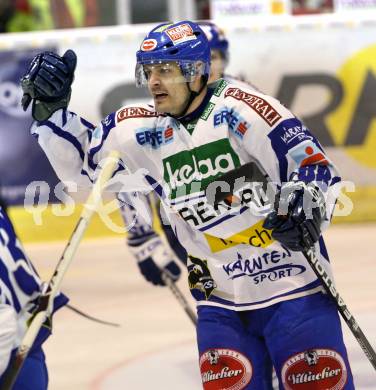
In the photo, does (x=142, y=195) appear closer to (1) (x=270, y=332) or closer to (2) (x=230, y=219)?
(2) (x=230, y=219)

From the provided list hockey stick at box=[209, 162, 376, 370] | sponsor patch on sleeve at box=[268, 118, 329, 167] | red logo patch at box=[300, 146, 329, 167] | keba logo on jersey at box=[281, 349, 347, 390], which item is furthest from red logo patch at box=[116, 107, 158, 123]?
keba logo on jersey at box=[281, 349, 347, 390]

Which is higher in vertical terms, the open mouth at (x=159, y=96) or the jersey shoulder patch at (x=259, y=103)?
the open mouth at (x=159, y=96)

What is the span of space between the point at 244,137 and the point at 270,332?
62 centimetres

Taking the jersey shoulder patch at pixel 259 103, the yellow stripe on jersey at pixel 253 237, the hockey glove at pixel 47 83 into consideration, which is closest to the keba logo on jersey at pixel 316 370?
the yellow stripe on jersey at pixel 253 237

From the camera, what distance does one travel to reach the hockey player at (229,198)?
357 cm

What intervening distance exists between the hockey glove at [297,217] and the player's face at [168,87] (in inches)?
20.0

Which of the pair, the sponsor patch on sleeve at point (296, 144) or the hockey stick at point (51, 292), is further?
the sponsor patch on sleeve at point (296, 144)

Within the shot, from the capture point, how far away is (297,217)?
3.35 m

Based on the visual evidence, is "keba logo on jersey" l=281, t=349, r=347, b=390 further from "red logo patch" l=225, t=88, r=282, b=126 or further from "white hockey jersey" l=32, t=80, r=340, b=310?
"red logo patch" l=225, t=88, r=282, b=126

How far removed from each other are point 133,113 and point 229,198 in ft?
1.51

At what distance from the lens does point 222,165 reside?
3.65 m

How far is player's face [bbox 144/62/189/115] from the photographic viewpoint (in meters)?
3.68

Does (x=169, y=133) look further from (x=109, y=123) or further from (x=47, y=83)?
(x=47, y=83)

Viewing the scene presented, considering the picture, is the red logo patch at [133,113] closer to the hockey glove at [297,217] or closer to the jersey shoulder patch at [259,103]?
the jersey shoulder patch at [259,103]
